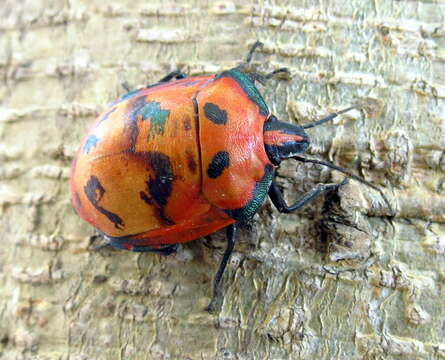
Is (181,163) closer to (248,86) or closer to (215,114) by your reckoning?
(215,114)

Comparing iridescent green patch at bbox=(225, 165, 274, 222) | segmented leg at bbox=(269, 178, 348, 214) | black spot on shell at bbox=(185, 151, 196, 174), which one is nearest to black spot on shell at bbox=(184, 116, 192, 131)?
black spot on shell at bbox=(185, 151, 196, 174)

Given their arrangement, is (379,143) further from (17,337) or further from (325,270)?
(17,337)

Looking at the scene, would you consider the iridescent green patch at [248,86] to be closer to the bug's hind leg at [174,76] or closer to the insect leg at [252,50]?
the insect leg at [252,50]

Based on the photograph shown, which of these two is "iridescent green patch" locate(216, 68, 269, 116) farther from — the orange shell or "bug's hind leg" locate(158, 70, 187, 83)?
"bug's hind leg" locate(158, 70, 187, 83)

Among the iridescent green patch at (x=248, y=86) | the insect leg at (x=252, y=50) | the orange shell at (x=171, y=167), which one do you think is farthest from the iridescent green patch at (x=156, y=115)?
the insect leg at (x=252, y=50)

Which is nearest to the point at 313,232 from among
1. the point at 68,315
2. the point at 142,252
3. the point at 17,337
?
the point at 142,252

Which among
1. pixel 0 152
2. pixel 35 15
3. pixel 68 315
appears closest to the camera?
pixel 68 315
